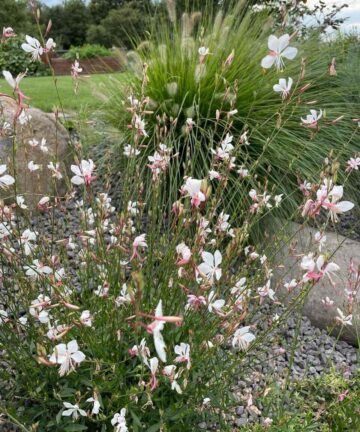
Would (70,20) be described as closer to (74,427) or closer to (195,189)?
(74,427)

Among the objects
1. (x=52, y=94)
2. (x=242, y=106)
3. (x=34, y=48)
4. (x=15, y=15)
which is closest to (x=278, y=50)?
(x=34, y=48)

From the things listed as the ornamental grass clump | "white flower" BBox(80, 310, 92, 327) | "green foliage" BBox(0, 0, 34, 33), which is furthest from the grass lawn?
"green foliage" BBox(0, 0, 34, 33)

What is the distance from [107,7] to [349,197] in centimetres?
3143

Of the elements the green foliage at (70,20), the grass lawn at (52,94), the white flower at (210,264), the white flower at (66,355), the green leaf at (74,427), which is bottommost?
the green foliage at (70,20)

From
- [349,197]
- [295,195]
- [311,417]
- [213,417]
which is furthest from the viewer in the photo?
[349,197]

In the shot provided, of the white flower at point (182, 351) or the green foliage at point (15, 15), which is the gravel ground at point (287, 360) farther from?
the green foliage at point (15, 15)

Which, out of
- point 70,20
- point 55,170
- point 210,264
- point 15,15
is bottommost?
point 70,20

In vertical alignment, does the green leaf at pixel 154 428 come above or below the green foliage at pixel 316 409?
above

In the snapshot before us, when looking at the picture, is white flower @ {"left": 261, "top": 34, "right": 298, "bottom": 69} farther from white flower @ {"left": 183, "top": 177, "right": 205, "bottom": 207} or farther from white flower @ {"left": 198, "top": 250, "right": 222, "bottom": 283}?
white flower @ {"left": 198, "top": 250, "right": 222, "bottom": 283}

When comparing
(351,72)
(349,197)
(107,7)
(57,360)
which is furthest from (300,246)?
(107,7)

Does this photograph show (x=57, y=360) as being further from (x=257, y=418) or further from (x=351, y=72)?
(x=351, y=72)

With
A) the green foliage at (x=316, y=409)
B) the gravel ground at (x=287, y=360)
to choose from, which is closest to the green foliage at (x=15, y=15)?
the gravel ground at (x=287, y=360)

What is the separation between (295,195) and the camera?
12.6 feet

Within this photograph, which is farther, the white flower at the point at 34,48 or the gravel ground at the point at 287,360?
the gravel ground at the point at 287,360
